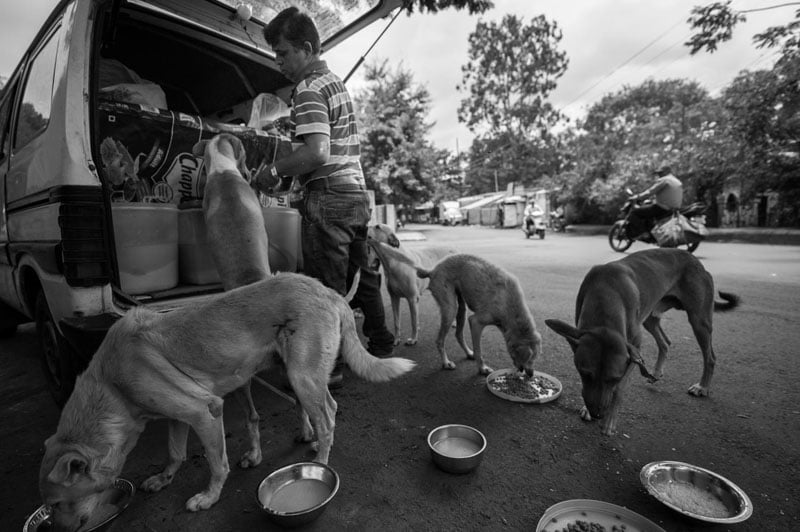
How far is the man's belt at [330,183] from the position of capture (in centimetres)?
315

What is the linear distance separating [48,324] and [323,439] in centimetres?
267

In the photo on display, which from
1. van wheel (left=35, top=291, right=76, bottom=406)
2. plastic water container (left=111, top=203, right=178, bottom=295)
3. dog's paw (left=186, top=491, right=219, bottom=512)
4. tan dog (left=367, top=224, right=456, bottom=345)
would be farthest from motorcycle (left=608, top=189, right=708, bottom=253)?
van wheel (left=35, top=291, right=76, bottom=406)

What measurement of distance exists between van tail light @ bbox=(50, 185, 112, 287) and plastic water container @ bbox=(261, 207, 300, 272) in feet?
4.91

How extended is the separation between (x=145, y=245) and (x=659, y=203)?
12051 millimetres

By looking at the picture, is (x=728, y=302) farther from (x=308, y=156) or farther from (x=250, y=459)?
(x=250, y=459)

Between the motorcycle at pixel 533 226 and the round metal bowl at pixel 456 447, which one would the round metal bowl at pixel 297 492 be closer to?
the round metal bowl at pixel 456 447

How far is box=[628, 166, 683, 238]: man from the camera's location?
389 inches

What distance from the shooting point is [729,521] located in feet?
5.49

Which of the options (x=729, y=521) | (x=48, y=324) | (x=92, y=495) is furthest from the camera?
(x=48, y=324)

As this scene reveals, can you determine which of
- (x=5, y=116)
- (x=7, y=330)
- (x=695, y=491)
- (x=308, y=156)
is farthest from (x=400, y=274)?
(x=7, y=330)

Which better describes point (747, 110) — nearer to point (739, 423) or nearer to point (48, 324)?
point (739, 423)

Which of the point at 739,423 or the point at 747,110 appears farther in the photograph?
the point at 747,110

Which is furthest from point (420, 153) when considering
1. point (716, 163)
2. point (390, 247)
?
point (390, 247)

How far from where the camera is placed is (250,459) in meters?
2.38
